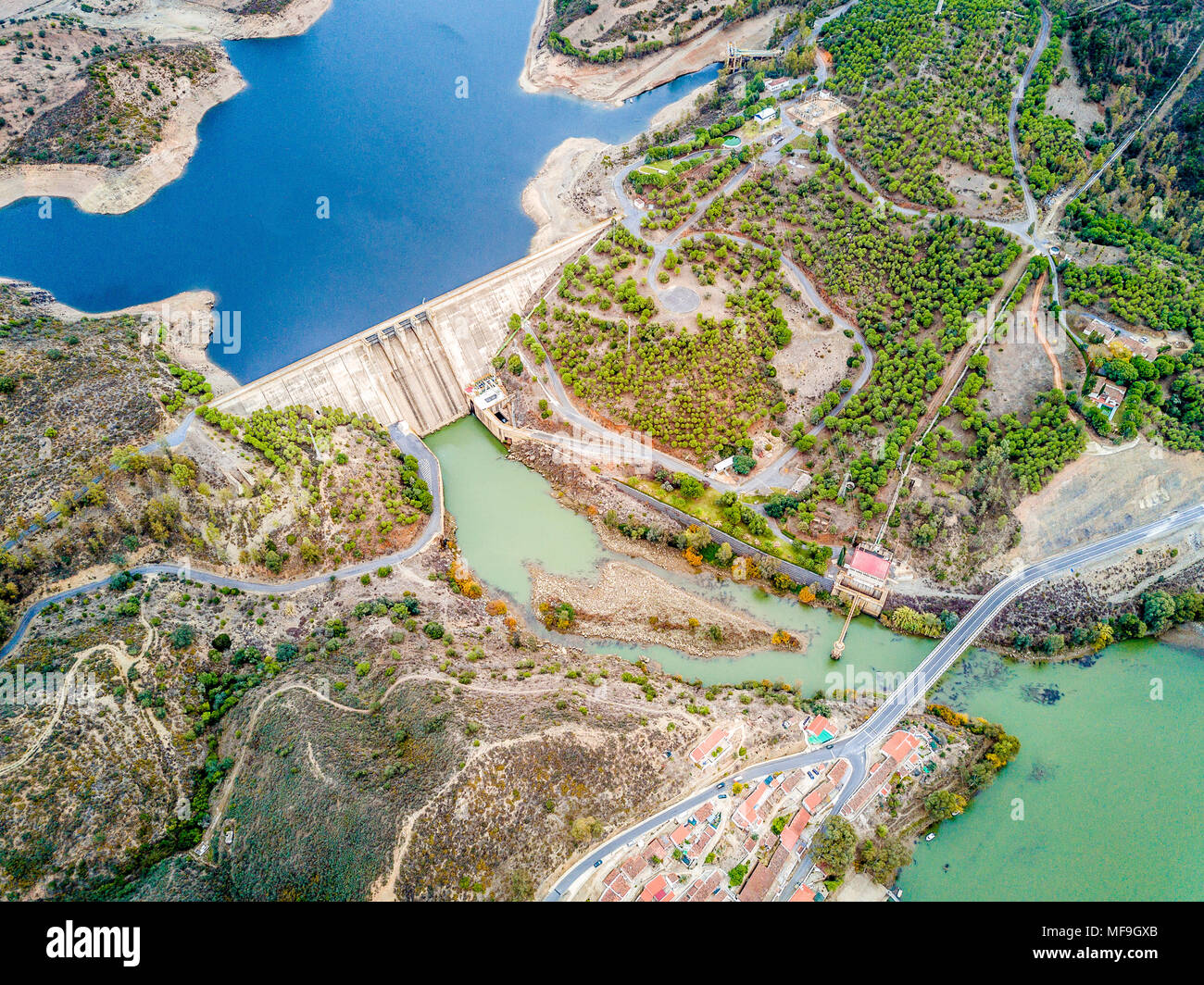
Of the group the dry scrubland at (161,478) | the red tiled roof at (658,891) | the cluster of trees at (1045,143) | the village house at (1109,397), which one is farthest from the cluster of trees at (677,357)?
the red tiled roof at (658,891)

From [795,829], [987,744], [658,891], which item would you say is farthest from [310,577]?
[987,744]

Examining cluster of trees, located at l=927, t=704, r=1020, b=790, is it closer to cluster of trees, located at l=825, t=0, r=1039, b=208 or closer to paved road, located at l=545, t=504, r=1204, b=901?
paved road, located at l=545, t=504, r=1204, b=901

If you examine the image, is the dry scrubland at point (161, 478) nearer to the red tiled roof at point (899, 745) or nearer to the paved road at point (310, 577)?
the paved road at point (310, 577)

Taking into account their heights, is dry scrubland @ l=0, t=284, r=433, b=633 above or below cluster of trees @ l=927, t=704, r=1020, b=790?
above

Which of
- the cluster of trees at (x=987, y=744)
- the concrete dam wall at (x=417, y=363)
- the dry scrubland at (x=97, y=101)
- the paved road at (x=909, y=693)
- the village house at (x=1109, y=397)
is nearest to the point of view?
the paved road at (x=909, y=693)

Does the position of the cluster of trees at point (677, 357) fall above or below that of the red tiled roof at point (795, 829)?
above

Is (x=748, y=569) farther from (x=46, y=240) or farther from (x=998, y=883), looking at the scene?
(x=46, y=240)

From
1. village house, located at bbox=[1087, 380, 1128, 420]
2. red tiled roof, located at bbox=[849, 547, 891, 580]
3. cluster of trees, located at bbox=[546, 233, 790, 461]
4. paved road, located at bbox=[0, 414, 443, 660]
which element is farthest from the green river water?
village house, located at bbox=[1087, 380, 1128, 420]

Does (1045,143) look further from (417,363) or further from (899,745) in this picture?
(417,363)
